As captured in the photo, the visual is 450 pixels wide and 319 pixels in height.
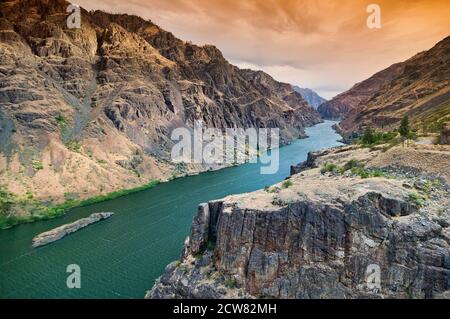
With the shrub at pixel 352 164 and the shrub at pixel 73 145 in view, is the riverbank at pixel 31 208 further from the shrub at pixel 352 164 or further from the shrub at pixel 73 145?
the shrub at pixel 352 164

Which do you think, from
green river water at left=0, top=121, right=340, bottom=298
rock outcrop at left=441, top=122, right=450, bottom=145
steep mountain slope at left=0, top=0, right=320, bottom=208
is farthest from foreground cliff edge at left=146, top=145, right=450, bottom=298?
steep mountain slope at left=0, top=0, right=320, bottom=208

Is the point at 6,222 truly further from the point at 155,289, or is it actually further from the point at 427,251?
the point at 427,251

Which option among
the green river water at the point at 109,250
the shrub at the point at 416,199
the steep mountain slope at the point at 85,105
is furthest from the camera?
the steep mountain slope at the point at 85,105

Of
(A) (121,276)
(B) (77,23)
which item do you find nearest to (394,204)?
(A) (121,276)

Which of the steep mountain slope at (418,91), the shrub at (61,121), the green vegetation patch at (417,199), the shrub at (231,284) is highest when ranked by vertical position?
the steep mountain slope at (418,91)

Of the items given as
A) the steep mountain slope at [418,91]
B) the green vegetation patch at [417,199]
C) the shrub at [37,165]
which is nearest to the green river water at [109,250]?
the shrub at [37,165]

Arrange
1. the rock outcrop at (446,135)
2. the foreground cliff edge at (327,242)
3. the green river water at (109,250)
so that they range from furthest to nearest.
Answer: the rock outcrop at (446,135) < the green river water at (109,250) < the foreground cliff edge at (327,242)

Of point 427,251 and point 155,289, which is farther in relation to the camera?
point 155,289
